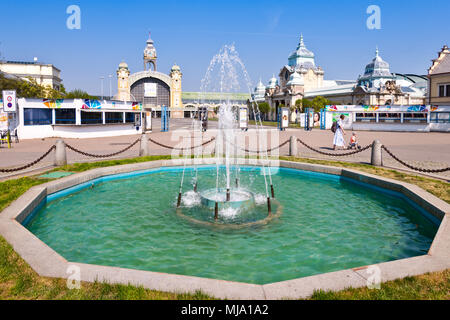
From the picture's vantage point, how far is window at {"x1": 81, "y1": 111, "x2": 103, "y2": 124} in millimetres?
27578

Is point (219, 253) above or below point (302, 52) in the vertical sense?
below

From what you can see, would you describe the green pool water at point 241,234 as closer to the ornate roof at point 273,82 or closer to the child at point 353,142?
the child at point 353,142

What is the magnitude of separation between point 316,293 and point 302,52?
94.1 metres

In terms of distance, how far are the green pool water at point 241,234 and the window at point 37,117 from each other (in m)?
18.6

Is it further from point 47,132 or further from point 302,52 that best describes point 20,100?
point 302,52

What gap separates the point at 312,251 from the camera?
5.71 meters

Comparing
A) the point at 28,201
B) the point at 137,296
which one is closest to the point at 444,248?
the point at 137,296

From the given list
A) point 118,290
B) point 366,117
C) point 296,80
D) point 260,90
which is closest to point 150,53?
point 260,90

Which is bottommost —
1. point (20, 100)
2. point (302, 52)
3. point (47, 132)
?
point (47, 132)

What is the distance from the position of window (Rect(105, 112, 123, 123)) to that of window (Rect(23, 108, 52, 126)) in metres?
4.80

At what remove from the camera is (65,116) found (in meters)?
26.9

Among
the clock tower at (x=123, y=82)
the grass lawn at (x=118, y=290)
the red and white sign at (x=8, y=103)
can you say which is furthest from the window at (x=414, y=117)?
the clock tower at (x=123, y=82)

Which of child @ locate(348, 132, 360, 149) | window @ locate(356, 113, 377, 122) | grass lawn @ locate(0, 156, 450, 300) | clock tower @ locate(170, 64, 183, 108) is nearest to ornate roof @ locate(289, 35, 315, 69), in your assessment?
clock tower @ locate(170, 64, 183, 108)

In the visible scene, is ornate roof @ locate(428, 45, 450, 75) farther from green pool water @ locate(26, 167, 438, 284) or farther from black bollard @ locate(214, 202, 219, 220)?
black bollard @ locate(214, 202, 219, 220)
